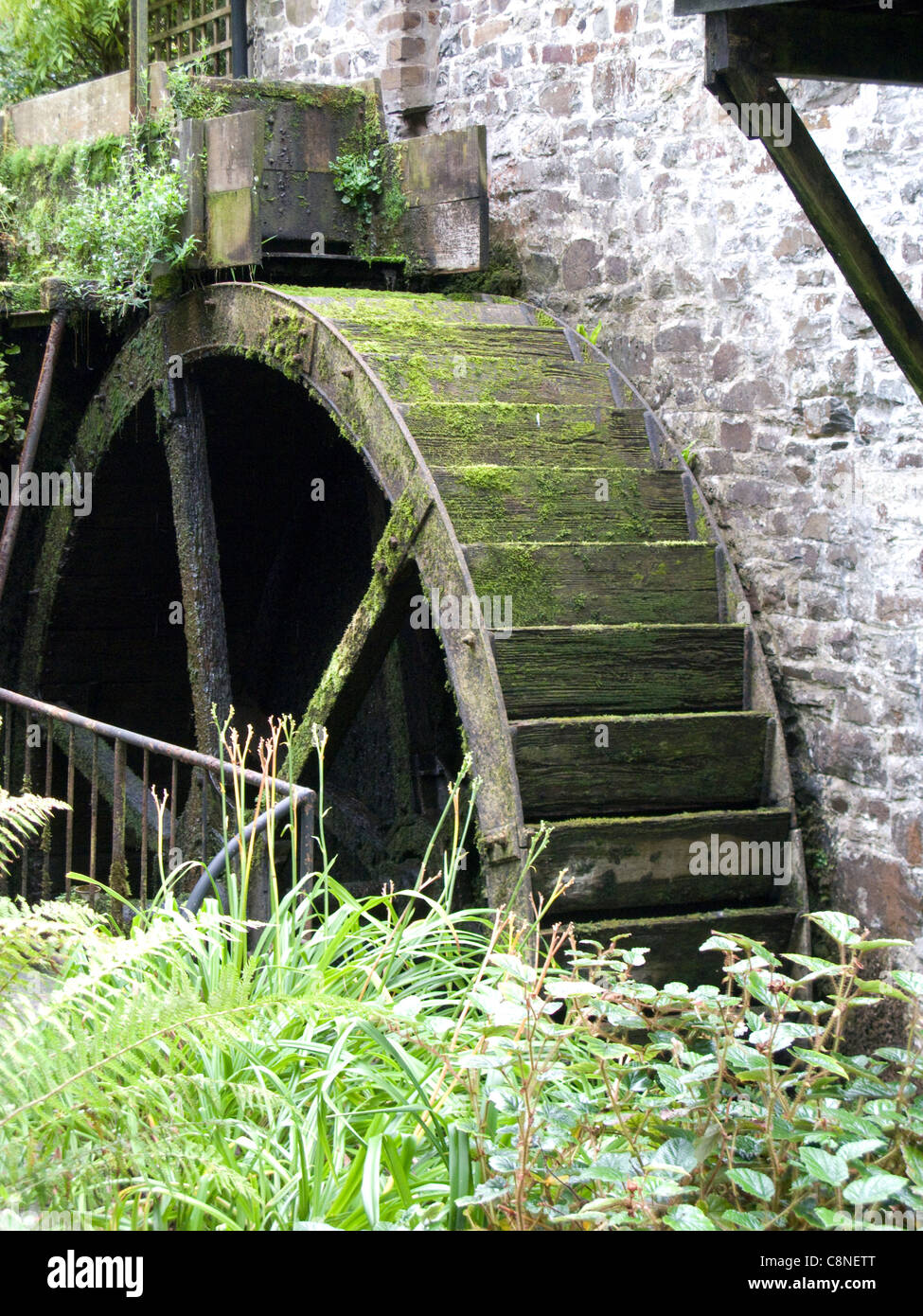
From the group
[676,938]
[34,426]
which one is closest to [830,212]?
[676,938]

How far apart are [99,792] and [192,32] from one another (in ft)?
18.3

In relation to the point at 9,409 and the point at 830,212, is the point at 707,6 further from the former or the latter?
the point at 9,409

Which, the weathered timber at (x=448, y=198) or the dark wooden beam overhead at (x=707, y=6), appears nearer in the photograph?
the dark wooden beam overhead at (x=707, y=6)

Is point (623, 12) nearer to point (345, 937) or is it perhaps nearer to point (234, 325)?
point (234, 325)

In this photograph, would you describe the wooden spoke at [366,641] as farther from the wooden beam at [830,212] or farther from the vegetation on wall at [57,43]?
the vegetation on wall at [57,43]

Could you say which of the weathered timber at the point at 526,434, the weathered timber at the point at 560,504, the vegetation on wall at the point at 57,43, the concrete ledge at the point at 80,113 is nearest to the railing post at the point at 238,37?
the vegetation on wall at the point at 57,43

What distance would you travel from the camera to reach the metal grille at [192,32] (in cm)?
921

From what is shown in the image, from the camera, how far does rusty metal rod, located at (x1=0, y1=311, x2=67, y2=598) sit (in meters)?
6.58

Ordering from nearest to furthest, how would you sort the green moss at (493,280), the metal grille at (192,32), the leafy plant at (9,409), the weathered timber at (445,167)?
the weathered timber at (445,167) < the green moss at (493,280) < the leafy plant at (9,409) < the metal grille at (192,32)

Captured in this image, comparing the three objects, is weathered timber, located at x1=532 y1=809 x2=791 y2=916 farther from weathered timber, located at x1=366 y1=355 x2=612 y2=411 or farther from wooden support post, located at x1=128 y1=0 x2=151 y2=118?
wooden support post, located at x1=128 y1=0 x2=151 y2=118

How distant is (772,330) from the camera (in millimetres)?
4973

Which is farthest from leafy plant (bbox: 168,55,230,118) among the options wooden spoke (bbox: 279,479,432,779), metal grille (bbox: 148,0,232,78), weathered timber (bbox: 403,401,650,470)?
metal grille (bbox: 148,0,232,78)

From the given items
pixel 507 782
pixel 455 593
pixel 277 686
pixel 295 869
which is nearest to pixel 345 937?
pixel 295 869
